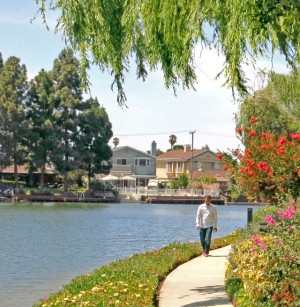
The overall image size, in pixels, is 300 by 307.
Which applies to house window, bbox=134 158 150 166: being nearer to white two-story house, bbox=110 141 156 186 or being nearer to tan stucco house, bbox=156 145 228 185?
white two-story house, bbox=110 141 156 186

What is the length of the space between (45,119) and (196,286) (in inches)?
2718

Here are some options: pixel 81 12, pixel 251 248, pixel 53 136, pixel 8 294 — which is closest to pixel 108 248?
pixel 8 294

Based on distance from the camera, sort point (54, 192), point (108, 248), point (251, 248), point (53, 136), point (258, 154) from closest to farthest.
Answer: point (251, 248) → point (258, 154) → point (108, 248) → point (53, 136) → point (54, 192)

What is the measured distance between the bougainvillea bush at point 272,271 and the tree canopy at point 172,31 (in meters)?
2.38

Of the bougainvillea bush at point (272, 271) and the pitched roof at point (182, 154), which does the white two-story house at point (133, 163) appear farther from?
the bougainvillea bush at point (272, 271)

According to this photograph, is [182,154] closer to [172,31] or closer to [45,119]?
[45,119]

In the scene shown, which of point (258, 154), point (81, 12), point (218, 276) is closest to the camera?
point (81, 12)

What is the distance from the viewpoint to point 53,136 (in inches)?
3132

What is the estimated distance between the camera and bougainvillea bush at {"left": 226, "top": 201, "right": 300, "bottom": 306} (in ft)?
27.8

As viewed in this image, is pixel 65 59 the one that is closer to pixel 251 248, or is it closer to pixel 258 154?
pixel 258 154

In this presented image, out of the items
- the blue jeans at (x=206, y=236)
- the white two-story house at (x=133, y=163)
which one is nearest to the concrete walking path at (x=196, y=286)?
the blue jeans at (x=206, y=236)

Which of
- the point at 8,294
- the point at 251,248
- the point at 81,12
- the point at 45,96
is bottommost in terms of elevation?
the point at 8,294

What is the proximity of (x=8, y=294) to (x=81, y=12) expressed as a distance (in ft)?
34.6

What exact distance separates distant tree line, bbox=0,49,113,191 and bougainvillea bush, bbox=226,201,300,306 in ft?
228
